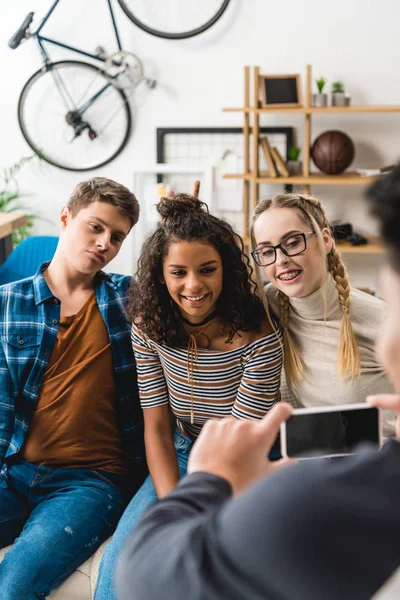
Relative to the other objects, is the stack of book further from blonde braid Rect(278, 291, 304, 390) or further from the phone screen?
the phone screen

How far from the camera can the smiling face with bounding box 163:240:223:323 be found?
1.51m

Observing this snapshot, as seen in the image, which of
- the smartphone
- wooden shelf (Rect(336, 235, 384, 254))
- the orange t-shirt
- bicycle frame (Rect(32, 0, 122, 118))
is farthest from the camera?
bicycle frame (Rect(32, 0, 122, 118))

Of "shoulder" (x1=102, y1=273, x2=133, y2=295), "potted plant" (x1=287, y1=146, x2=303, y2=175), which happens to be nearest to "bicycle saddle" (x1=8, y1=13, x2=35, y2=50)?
"potted plant" (x1=287, y1=146, x2=303, y2=175)

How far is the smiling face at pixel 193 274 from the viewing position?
151cm

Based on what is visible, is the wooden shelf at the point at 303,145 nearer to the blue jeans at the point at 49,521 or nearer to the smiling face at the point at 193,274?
the smiling face at the point at 193,274

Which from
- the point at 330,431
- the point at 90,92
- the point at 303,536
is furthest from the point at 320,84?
the point at 303,536

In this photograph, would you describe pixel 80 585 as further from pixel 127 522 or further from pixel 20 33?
pixel 20 33

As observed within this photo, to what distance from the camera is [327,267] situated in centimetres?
157

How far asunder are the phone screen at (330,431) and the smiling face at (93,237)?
3.29 ft

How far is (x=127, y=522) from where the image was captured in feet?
4.80

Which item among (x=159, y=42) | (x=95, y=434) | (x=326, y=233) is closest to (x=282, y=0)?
(x=159, y=42)

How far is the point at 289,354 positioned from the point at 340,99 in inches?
105

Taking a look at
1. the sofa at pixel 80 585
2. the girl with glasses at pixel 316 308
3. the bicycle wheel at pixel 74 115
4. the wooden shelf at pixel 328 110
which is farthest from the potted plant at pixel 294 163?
the sofa at pixel 80 585

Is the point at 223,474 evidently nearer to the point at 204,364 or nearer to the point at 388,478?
the point at 388,478
